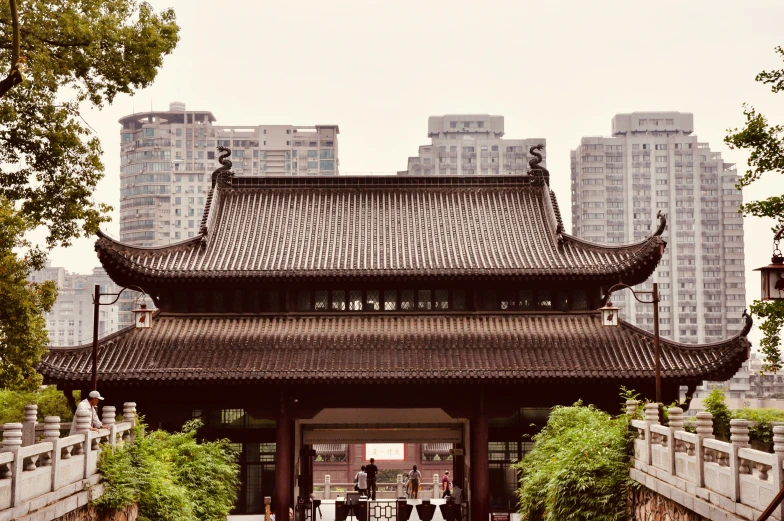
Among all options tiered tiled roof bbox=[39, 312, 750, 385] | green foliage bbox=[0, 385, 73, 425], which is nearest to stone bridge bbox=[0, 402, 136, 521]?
tiered tiled roof bbox=[39, 312, 750, 385]

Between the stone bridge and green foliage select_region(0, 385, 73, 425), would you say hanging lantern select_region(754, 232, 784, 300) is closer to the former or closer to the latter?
the stone bridge

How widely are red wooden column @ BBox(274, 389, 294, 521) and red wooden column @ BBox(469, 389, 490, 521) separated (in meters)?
4.72

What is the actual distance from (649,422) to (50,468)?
10.00 metres

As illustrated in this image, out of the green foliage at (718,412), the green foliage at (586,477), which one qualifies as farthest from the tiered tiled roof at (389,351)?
the green foliage at (586,477)

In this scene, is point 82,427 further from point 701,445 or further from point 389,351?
point 701,445

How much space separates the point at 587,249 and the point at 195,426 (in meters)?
11.6

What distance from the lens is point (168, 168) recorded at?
92.7m

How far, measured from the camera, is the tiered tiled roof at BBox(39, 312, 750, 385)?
2233 cm

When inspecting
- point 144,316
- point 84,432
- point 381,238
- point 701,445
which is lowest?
point 84,432

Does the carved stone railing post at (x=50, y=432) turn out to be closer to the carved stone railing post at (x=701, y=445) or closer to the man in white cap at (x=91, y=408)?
the man in white cap at (x=91, y=408)

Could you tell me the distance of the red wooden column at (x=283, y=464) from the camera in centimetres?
2286

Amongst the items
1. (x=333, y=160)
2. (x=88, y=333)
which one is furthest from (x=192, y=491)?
(x=88, y=333)

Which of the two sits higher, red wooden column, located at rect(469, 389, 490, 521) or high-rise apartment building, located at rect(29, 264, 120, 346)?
high-rise apartment building, located at rect(29, 264, 120, 346)

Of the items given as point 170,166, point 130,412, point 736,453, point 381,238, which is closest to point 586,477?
point 736,453
